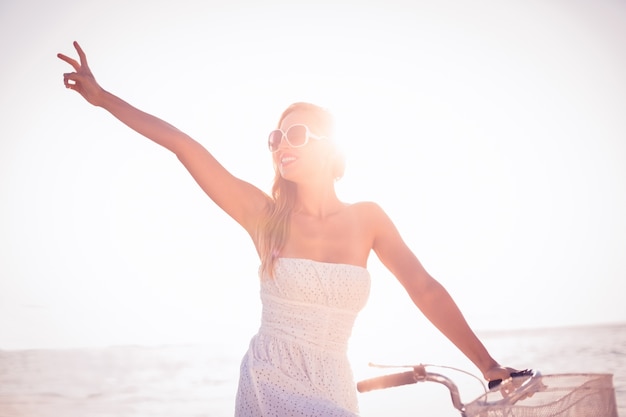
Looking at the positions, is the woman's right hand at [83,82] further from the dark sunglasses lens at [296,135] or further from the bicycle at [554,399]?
the bicycle at [554,399]

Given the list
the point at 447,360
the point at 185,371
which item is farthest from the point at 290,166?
the point at 185,371

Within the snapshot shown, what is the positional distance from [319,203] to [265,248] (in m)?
0.48

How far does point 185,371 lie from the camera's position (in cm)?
1720

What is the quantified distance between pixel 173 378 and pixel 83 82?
13.9 meters

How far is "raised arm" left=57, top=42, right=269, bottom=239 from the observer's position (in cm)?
298

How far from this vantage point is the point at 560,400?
6.02 feet

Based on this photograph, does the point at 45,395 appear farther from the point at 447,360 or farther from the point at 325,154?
the point at 325,154

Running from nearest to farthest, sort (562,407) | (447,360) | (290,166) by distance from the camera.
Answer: (562,407), (290,166), (447,360)

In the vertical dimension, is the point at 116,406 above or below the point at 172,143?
below

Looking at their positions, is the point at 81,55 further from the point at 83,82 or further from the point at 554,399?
the point at 554,399

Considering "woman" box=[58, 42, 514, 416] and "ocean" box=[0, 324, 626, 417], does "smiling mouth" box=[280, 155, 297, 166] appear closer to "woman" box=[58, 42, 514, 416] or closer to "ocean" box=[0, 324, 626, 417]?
"woman" box=[58, 42, 514, 416]

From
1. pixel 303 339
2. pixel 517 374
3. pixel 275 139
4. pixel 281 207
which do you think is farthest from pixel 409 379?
pixel 275 139

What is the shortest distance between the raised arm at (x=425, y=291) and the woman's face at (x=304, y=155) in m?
0.37

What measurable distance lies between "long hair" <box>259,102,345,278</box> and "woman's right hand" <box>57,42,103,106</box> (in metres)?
0.91
